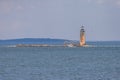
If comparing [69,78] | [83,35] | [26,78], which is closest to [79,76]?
[69,78]

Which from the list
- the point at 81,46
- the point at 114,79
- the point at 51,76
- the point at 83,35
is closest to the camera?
the point at 114,79

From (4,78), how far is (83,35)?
9029cm

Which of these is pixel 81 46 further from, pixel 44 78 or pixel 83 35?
pixel 44 78

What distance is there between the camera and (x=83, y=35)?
132m

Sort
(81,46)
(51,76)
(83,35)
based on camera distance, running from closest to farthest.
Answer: (51,76) → (83,35) → (81,46)

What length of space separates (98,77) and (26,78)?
20.1 feet

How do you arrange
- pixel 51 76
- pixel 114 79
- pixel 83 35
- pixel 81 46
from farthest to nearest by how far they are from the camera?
pixel 81 46
pixel 83 35
pixel 51 76
pixel 114 79

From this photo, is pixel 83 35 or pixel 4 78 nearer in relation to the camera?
pixel 4 78

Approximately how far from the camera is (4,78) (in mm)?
42969

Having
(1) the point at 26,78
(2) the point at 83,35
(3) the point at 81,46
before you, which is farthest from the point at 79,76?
(3) the point at 81,46

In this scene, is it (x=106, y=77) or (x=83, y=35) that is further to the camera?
(x=83, y=35)

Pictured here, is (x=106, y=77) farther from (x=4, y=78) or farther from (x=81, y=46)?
(x=81, y=46)

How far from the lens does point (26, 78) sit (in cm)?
4247

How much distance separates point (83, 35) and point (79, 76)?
8819 centimetres
